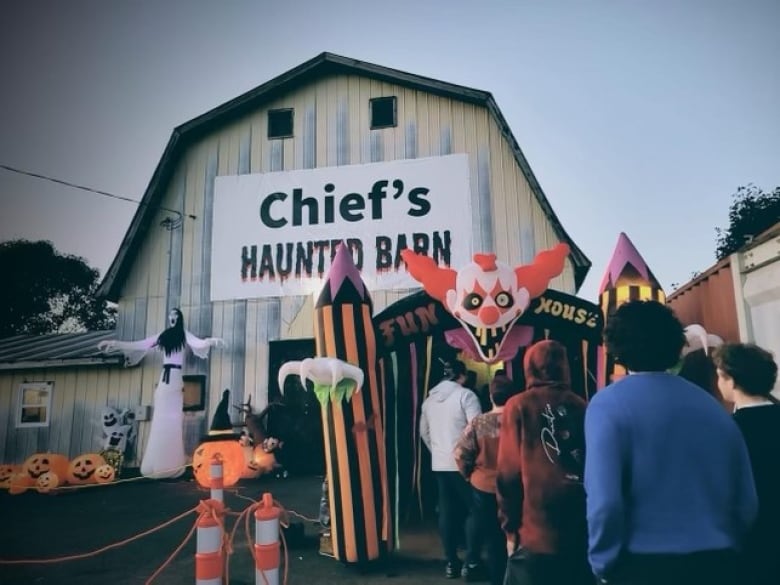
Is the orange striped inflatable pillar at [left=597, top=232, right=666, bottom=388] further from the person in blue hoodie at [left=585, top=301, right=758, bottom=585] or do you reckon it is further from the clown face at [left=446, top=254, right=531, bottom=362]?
the person in blue hoodie at [left=585, top=301, right=758, bottom=585]

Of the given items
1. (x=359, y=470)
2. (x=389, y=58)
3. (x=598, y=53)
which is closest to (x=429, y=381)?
(x=359, y=470)

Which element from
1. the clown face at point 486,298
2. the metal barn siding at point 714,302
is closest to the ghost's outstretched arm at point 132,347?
the clown face at point 486,298

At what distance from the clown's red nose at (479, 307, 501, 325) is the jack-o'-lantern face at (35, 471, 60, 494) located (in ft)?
27.6

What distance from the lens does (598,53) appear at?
26.3 feet

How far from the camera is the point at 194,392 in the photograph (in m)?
11.3

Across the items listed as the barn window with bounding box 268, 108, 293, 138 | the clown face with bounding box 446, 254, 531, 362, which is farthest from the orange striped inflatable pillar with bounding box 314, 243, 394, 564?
the barn window with bounding box 268, 108, 293, 138

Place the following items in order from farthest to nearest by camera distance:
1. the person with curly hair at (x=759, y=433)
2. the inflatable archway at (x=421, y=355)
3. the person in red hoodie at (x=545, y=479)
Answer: the inflatable archway at (x=421, y=355)
the person in red hoodie at (x=545, y=479)
the person with curly hair at (x=759, y=433)

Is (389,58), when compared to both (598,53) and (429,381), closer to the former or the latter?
(598,53)

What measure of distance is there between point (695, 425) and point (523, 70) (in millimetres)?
8486

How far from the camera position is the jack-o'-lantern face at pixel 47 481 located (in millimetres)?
9509

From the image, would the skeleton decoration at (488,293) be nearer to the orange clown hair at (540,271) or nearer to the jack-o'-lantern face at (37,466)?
the orange clown hair at (540,271)

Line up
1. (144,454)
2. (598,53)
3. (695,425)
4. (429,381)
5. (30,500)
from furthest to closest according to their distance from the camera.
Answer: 1. (144,454)
2. (30,500)
3. (598,53)
4. (429,381)
5. (695,425)

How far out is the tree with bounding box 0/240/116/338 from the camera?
3055 centimetres

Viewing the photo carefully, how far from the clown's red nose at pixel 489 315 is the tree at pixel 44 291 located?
28.7m
